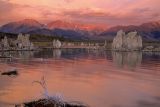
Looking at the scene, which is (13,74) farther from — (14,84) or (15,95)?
(15,95)

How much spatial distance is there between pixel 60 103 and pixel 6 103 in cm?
811

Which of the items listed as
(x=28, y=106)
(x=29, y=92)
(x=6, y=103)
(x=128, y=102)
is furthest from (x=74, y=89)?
(x=28, y=106)

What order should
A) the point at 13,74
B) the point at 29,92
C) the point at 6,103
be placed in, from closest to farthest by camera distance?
the point at 6,103 < the point at 29,92 < the point at 13,74

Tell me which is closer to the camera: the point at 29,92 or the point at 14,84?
the point at 29,92

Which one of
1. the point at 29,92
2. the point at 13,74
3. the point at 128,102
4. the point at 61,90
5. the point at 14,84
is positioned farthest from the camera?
the point at 13,74

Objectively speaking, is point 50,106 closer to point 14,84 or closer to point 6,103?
point 6,103

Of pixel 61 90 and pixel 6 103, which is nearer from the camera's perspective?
pixel 6 103

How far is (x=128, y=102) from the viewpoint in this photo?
3947 centimetres

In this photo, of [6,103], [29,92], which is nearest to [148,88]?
[29,92]

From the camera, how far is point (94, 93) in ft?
148

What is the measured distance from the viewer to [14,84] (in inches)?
1957

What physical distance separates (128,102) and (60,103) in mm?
12156

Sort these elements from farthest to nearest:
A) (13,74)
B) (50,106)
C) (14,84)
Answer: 1. (13,74)
2. (14,84)
3. (50,106)

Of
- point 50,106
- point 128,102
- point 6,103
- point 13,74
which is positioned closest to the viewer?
point 50,106
